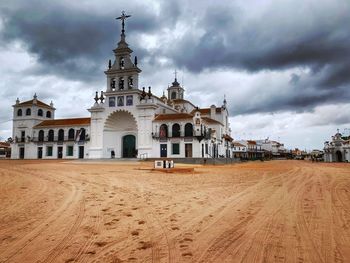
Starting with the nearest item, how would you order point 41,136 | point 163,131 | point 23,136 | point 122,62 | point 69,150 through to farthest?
1. point 163,131
2. point 122,62
3. point 69,150
4. point 41,136
5. point 23,136

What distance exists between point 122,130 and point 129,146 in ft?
9.57

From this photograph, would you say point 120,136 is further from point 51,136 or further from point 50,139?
point 50,139

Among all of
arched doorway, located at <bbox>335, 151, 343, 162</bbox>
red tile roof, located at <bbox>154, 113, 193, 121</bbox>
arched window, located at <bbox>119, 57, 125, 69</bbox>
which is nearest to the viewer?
red tile roof, located at <bbox>154, 113, 193, 121</bbox>

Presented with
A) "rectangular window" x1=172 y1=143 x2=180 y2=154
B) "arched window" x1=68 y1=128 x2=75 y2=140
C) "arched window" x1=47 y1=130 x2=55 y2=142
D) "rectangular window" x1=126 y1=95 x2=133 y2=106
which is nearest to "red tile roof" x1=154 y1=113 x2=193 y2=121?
"rectangular window" x1=172 y1=143 x2=180 y2=154

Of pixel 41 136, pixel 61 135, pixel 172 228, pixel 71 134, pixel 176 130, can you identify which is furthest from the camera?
Result: pixel 41 136

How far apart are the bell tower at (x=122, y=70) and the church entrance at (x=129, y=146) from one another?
317 inches

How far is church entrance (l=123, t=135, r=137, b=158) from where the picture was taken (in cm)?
4994

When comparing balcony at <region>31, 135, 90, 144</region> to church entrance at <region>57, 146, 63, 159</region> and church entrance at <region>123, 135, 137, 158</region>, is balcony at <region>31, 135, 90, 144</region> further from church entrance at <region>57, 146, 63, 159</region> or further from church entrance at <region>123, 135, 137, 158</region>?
church entrance at <region>123, 135, 137, 158</region>

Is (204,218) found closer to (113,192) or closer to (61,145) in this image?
(113,192)

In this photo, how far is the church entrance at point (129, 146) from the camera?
49.9 m

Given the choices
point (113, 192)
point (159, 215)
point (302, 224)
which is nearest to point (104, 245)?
point (159, 215)

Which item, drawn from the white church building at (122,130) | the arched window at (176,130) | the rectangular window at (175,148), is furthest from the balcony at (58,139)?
the rectangular window at (175,148)

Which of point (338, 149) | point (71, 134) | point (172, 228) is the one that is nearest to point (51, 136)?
point (71, 134)

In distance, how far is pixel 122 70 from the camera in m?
49.4
